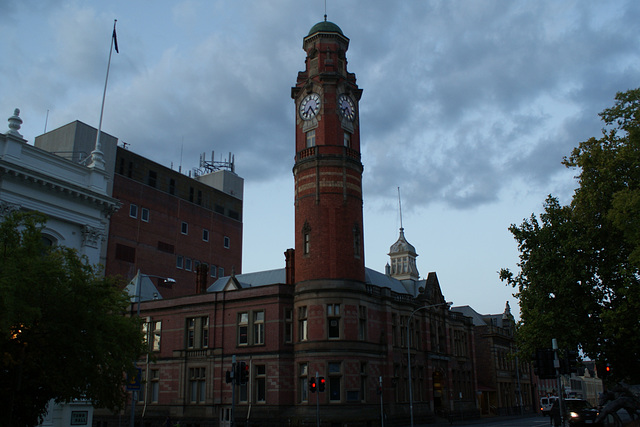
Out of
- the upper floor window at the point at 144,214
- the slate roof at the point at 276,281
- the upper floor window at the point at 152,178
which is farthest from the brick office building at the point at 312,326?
the upper floor window at the point at 152,178

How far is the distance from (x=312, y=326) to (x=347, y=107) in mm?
18743

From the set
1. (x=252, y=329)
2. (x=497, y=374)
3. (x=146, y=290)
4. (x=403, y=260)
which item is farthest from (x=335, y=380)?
(x=403, y=260)

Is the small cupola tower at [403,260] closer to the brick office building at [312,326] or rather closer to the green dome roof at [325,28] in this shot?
the brick office building at [312,326]

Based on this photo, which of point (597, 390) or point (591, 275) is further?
point (597, 390)

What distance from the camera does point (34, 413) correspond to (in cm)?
2089

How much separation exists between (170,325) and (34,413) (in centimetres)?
3040

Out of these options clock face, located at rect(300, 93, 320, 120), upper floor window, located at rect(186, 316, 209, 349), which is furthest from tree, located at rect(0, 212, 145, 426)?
clock face, located at rect(300, 93, 320, 120)

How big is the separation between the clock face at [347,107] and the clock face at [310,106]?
1935mm

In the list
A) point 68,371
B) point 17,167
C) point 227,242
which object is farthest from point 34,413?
point 227,242

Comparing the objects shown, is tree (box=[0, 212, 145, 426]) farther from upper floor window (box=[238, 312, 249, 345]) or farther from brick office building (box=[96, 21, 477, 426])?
upper floor window (box=[238, 312, 249, 345])

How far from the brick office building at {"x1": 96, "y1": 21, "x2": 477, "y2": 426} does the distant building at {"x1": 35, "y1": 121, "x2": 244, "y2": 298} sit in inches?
347

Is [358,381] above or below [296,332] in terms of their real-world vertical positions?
below

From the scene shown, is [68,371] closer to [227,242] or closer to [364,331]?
[364,331]

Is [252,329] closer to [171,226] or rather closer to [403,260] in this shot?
[171,226]
